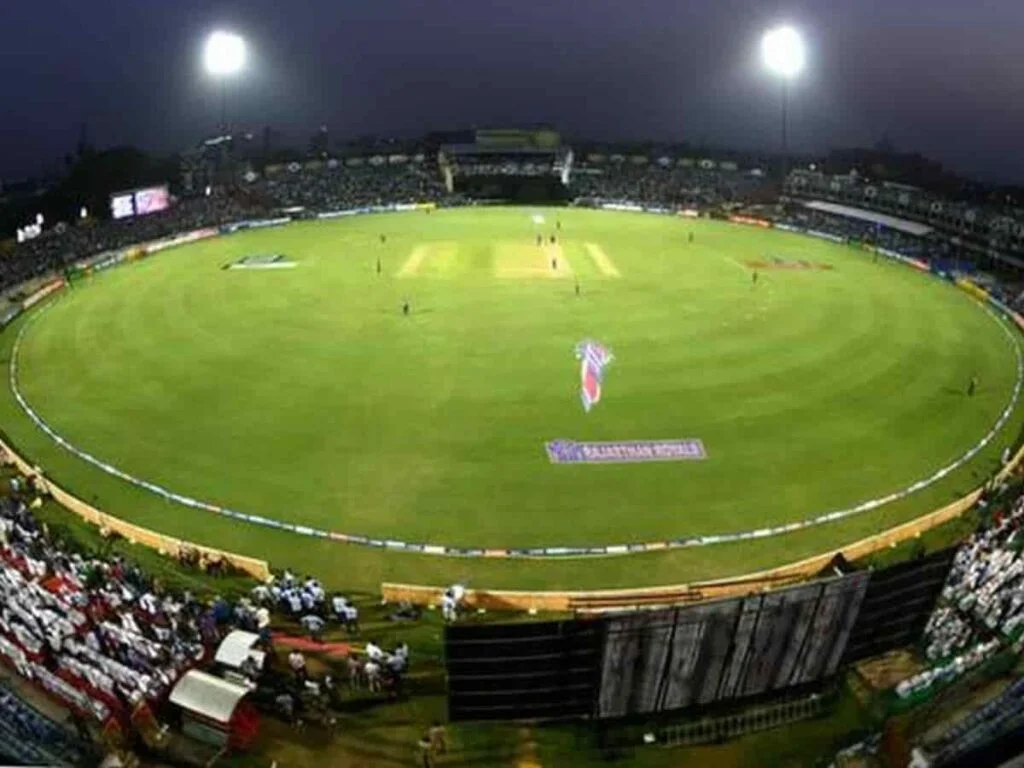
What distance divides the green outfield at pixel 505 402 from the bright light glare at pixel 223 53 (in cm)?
2562

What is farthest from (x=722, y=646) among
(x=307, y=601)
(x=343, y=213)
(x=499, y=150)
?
(x=499, y=150)

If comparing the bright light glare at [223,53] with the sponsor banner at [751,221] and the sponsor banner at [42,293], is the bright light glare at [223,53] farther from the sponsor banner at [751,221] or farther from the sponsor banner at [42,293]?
the sponsor banner at [751,221]

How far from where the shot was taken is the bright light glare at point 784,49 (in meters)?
74.6

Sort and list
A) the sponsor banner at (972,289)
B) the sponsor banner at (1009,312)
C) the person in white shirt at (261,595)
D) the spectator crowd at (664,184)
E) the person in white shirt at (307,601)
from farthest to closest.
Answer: the spectator crowd at (664,184), the sponsor banner at (972,289), the sponsor banner at (1009,312), the person in white shirt at (261,595), the person in white shirt at (307,601)

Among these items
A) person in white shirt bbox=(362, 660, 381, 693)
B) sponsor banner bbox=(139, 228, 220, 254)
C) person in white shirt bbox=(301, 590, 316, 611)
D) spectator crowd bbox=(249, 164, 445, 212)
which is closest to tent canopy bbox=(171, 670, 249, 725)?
person in white shirt bbox=(362, 660, 381, 693)

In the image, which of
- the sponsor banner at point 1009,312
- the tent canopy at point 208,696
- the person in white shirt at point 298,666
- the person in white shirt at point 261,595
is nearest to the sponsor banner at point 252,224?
the sponsor banner at point 1009,312

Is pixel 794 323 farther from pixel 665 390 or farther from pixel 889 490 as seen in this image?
pixel 889 490

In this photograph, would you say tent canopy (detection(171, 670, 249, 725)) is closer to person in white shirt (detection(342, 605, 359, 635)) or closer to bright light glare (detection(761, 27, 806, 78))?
person in white shirt (detection(342, 605, 359, 635))

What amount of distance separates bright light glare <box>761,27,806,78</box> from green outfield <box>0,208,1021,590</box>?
21.5m

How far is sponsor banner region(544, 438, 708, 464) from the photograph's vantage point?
1252 inches

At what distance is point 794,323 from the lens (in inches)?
1937

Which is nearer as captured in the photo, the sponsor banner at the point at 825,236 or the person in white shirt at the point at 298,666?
the person in white shirt at the point at 298,666

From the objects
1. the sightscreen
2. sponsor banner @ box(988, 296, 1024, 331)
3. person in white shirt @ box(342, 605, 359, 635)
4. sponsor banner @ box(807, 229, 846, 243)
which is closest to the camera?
the sightscreen

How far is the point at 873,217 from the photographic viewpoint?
82.4m
